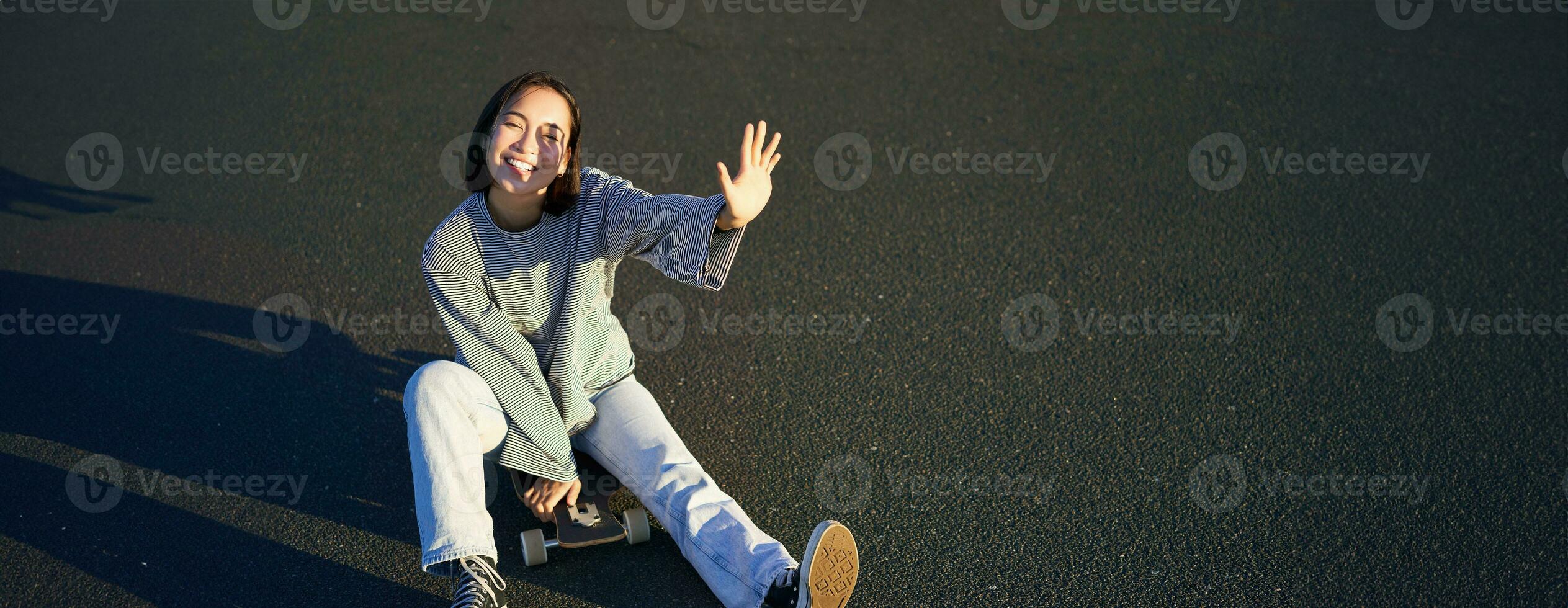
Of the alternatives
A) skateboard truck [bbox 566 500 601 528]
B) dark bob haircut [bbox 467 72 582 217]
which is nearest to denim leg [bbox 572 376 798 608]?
skateboard truck [bbox 566 500 601 528]

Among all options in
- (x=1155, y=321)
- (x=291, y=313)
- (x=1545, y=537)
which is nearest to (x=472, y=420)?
(x=291, y=313)

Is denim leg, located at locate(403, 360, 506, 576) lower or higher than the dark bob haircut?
lower

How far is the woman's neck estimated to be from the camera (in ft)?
8.75

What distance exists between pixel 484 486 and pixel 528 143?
0.86m

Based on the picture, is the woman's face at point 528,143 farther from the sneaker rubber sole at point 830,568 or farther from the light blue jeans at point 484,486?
the sneaker rubber sole at point 830,568

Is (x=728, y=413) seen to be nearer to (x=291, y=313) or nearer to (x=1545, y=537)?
(x=291, y=313)

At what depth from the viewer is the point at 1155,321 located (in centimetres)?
375

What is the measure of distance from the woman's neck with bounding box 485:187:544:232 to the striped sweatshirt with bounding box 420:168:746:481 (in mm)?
19

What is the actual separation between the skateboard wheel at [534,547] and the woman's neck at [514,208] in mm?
811

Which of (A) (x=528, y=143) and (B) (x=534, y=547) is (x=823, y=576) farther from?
(A) (x=528, y=143)

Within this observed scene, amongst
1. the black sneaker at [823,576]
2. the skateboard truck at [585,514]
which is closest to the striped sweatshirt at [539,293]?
the skateboard truck at [585,514]

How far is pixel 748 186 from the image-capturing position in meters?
2.39

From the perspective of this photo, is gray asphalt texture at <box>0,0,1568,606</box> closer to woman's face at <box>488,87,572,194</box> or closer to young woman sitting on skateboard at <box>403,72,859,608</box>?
young woman sitting on skateboard at <box>403,72,859,608</box>

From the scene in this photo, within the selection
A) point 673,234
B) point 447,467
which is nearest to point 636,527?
point 447,467
